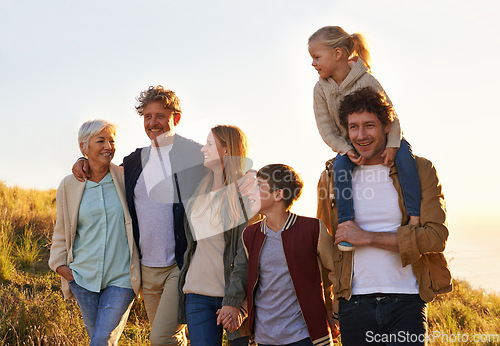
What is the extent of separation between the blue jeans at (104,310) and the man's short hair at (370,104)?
2380 mm

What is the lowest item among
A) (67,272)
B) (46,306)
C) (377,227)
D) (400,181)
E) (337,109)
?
(46,306)

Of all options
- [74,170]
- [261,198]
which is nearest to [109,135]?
[74,170]

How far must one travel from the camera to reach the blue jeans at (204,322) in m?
3.84

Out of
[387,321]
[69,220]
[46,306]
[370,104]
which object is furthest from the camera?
[46,306]

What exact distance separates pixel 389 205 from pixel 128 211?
223 cm

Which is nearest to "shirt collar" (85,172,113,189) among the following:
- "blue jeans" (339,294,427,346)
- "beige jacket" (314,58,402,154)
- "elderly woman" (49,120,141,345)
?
"elderly woman" (49,120,141,345)

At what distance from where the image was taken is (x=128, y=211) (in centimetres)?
438

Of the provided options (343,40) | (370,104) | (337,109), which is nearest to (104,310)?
(337,109)

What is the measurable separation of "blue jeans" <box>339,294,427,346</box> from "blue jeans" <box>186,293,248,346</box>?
1.00m

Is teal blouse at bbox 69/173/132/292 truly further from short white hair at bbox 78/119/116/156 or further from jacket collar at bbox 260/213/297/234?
jacket collar at bbox 260/213/297/234

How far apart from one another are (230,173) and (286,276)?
981 mm

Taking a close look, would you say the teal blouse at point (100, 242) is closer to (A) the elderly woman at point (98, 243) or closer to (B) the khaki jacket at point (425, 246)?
(A) the elderly woman at point (98, 243)

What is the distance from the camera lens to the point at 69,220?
4.46 metres

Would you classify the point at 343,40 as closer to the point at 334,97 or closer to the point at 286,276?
the point at 334,97
